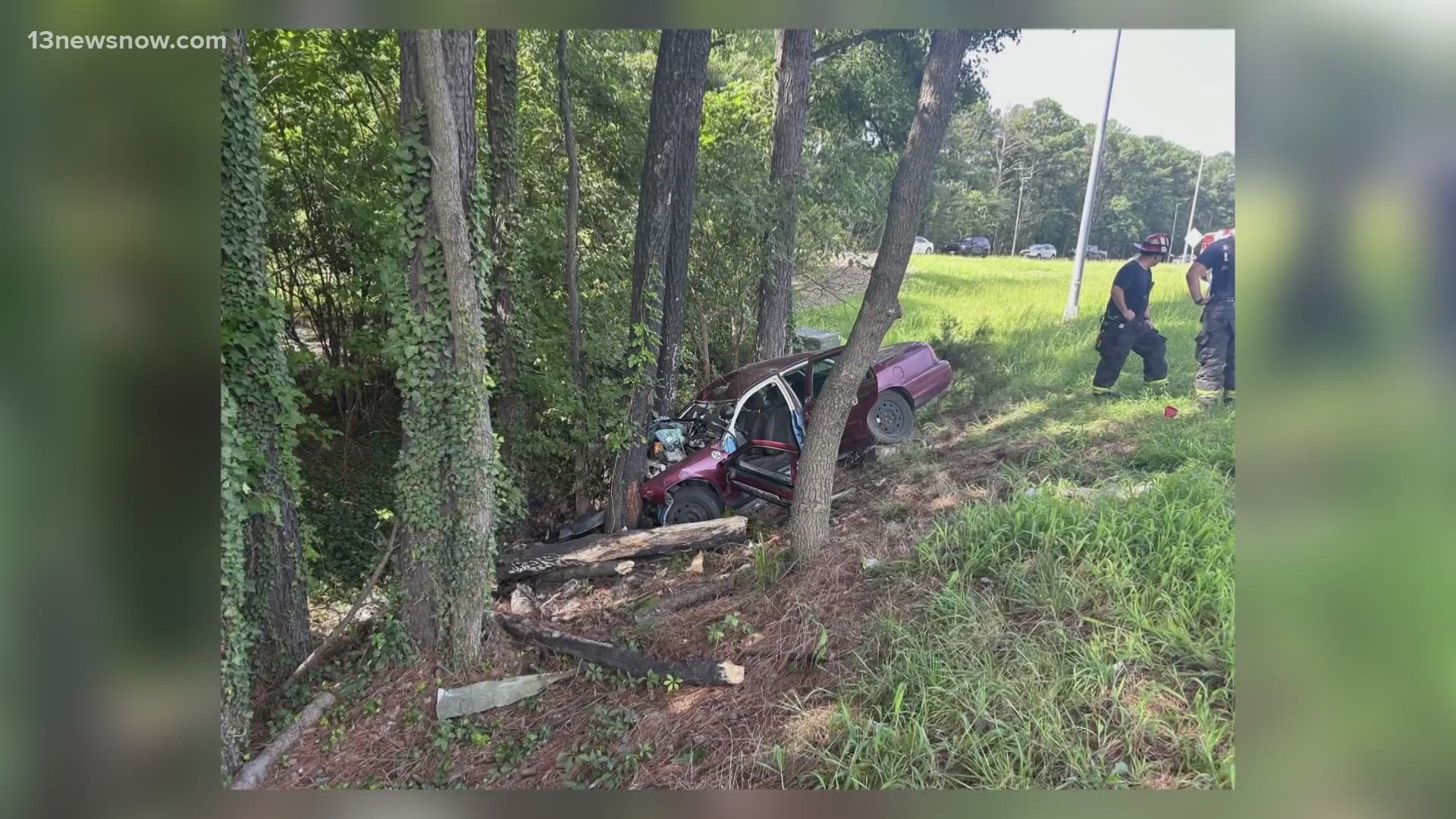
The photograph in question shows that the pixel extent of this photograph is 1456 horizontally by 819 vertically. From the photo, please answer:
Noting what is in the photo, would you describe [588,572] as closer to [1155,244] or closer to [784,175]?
[784,175]

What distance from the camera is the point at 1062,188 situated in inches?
185

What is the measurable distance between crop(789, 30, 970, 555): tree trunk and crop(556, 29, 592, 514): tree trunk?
180 cm

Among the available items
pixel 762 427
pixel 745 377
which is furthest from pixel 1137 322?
pixel 745 377

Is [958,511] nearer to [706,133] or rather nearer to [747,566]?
[747,566]

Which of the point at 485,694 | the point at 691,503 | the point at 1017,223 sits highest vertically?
the point at 1017,223

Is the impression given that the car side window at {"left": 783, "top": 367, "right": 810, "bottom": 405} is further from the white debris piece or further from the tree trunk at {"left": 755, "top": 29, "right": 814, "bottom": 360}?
the white debris piece

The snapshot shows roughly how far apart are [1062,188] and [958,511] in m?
2.31

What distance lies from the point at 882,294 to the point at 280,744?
4119 millimetres

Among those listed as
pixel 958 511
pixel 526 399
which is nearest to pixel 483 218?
pixel 526 399

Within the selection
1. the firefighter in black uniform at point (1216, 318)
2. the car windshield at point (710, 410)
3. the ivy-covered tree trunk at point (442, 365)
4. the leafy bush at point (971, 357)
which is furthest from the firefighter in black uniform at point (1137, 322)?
the ivy-covered tree trunk at point (442, 365)

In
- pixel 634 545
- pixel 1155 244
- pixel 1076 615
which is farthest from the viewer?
pixel 634 545

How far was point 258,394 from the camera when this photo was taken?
3.59 metres

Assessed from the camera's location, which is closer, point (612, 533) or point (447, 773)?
point (447, 773)
